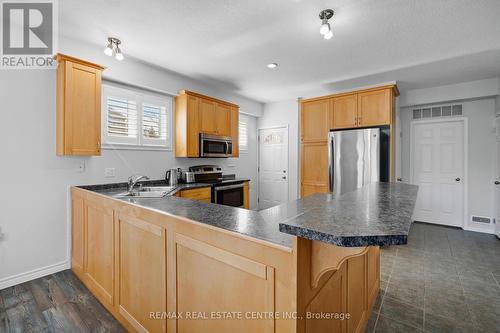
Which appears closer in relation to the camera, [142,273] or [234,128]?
[142,273]

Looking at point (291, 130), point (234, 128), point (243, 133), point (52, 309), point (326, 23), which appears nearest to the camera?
point (52, 309)

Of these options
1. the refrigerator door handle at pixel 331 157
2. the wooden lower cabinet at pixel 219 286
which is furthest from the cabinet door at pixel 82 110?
the refrigerator door handle at pixel 331 157

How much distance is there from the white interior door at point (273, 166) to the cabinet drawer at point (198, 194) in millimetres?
2205

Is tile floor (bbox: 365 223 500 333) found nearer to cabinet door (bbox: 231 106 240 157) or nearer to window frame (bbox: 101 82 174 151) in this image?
cabinet door (bbox: 231 106 240 157)

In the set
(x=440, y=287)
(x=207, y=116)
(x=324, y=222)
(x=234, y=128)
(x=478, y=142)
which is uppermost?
(x=207, y=116)

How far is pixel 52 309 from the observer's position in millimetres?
2016

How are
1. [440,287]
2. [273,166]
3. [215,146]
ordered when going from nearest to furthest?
1. [440,287]
2. [215,146]
3. [273,166]

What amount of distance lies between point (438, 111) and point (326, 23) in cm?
373

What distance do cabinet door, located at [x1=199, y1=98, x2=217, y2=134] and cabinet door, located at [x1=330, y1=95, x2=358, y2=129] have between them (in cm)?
204

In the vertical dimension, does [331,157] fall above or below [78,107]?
below

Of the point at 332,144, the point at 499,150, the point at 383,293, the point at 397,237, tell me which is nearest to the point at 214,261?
the point at 397,237

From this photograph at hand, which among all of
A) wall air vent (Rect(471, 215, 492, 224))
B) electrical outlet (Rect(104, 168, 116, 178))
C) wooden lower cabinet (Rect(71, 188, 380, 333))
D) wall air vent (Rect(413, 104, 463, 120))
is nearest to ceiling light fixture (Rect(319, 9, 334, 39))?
wooden lower cabinet (Rect(71, 188, 380, 333))

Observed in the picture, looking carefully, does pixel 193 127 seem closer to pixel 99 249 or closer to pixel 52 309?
pixel 99 249

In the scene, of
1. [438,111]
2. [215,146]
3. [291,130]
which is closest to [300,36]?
[215,146]
